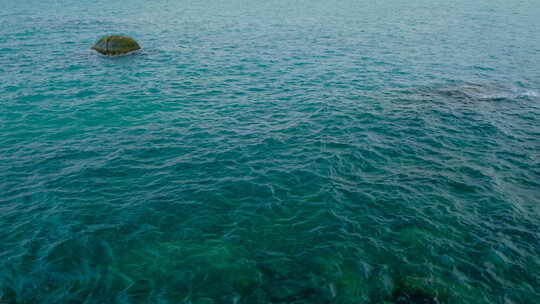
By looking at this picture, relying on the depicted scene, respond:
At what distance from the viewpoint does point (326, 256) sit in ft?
58.0

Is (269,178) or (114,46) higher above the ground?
(114,46)

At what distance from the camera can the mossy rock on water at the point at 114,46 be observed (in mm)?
49375

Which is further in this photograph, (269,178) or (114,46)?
(114,46)

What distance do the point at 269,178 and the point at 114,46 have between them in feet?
122

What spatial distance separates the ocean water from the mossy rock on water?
A: 178 cm

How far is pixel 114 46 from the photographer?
49625 mm

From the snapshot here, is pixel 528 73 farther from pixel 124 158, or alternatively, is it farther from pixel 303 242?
pixel 124 158

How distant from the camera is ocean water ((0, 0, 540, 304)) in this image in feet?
54.2

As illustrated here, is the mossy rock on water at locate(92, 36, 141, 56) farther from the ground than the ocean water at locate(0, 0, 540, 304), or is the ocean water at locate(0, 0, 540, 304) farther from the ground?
the mossy rock on water at locate(92, 36, 141, 56)

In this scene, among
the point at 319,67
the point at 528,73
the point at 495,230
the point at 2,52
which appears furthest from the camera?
the point at 2,52

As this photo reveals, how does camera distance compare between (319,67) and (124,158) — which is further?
(319,67)

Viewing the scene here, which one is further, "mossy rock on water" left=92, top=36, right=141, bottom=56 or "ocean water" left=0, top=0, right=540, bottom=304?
"mossy rock on water" left=92, top=36, right=141, bottom=56

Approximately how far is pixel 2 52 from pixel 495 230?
5955 cm

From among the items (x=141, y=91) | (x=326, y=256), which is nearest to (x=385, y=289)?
(x=326, y=256)
